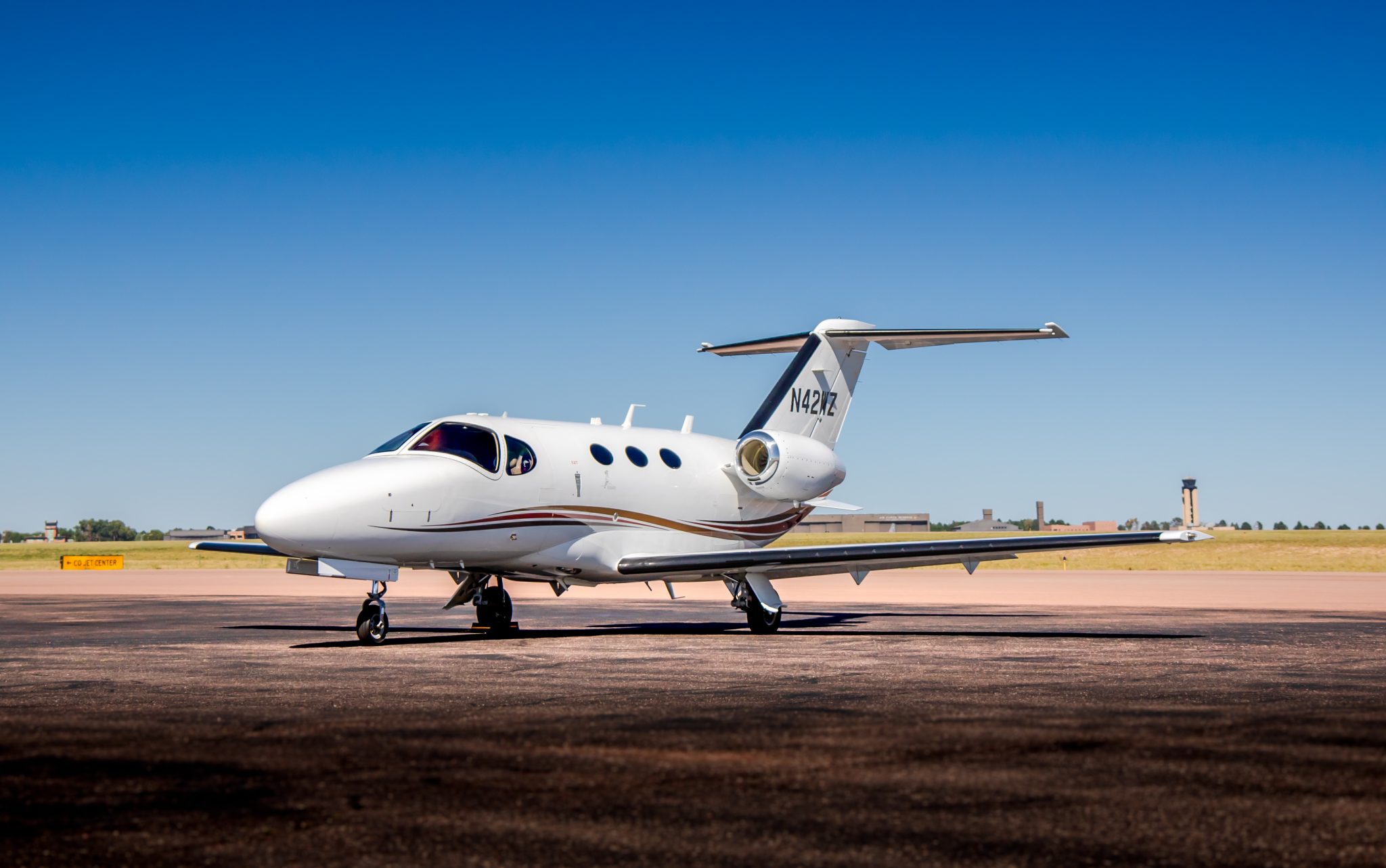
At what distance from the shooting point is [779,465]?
75.9ft

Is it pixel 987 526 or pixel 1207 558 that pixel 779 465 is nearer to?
pixel 1207 558

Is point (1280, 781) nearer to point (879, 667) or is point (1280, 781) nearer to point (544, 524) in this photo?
point (879, 667)

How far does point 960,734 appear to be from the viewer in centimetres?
845

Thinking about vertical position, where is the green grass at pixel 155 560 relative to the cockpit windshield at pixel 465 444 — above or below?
below

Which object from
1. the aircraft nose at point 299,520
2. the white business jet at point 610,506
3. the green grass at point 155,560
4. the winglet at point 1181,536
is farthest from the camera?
the green grass at point 155,560

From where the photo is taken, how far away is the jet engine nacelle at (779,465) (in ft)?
75.9

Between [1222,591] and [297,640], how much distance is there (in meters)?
28.7

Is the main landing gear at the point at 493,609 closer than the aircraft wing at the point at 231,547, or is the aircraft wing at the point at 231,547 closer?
the main landing gear at the point at 493,609

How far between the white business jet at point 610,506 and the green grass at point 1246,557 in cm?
3201

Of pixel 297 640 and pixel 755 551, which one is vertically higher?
pixel 755 551

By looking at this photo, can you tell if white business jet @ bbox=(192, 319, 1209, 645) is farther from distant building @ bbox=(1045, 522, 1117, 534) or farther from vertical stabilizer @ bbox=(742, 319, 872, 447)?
distant building @ bbox=(1045, 522, 1117, 534)

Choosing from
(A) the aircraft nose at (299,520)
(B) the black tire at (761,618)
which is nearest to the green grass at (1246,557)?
(B) the black tire at (761,618)

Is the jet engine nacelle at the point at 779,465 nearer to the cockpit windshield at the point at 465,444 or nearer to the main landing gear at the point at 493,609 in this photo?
the main landing gear at the point at 493,609

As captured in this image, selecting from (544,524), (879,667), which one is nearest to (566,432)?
(544,524)
